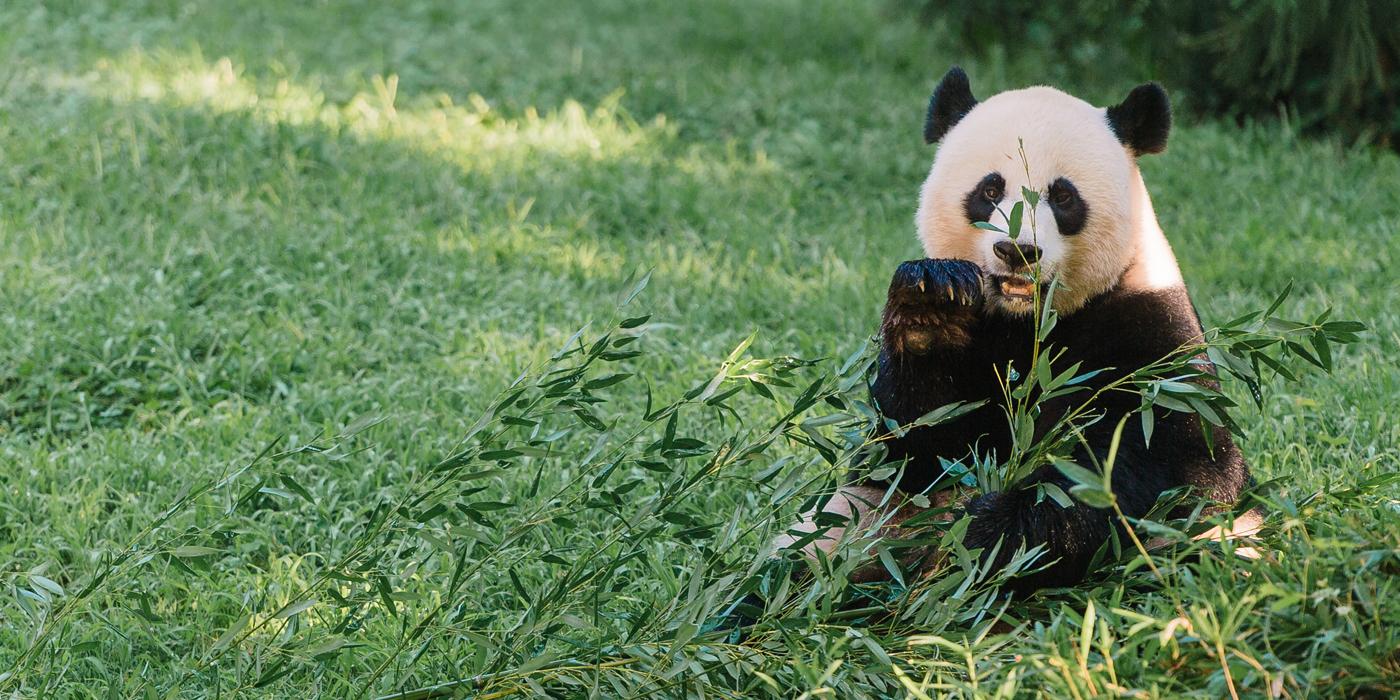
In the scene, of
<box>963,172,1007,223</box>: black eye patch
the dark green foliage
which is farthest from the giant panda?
the dark green foliage

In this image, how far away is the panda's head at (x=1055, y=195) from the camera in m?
3.29

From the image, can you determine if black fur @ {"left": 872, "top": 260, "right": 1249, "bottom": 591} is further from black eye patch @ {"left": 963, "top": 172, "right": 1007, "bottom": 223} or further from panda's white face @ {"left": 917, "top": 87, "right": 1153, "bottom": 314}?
black eye patch @ {"left": 963, "top": 172, "right": 1007, "bottom": 223}

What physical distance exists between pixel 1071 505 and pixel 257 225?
411 centimetres

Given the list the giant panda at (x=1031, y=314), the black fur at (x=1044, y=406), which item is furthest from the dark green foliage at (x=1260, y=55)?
the black fur at (x=1044, y=406)

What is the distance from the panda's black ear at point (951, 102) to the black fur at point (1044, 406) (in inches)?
26.5

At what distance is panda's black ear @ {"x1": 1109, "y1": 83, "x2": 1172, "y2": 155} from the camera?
138 inches

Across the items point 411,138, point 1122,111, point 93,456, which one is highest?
point 1122,111

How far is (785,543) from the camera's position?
3.60 m

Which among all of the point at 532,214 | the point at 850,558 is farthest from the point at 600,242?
the point at 850,558

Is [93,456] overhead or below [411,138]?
below

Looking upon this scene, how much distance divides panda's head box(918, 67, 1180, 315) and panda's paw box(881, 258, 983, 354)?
14cm

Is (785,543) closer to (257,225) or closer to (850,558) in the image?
(850,558)

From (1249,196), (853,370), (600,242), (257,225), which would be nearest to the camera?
(853,370)

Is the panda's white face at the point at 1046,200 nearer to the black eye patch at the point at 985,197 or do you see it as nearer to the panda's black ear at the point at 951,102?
the black eye patch at the point at 985,197
